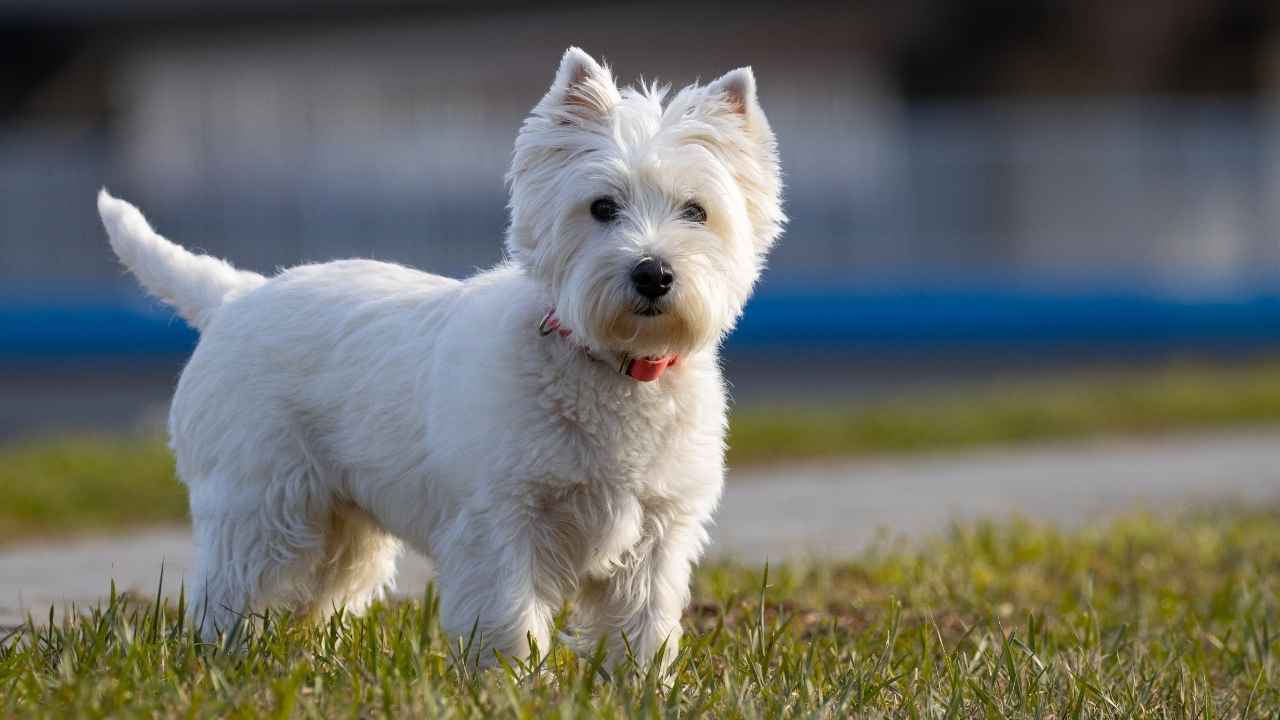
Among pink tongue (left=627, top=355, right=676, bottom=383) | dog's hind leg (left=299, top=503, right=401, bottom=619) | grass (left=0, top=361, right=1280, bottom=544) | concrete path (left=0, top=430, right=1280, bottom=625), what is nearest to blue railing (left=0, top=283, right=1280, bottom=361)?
grass (left=0, top=361, right=1280, bottom=544)

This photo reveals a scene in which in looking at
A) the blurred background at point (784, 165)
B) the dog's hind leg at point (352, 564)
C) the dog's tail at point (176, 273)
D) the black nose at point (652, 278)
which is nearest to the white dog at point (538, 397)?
the black nose at point (652, 278)

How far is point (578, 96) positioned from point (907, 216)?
41.1ft

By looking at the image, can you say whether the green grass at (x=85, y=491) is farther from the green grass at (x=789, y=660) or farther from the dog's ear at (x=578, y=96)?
the dog's ear at (x=578, y=96)

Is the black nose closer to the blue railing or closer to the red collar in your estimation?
the red collar

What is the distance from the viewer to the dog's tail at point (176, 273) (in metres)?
5.39

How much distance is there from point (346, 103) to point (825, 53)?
5.00 metres

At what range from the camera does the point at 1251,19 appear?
1966 cm

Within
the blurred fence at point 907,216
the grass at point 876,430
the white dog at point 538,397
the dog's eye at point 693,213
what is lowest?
the grass at point 876,430

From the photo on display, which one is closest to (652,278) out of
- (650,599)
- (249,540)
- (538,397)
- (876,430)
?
(538,397)

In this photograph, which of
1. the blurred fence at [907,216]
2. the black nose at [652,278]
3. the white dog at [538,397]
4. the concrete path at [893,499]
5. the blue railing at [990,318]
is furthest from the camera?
the blurred fence at [907,216]

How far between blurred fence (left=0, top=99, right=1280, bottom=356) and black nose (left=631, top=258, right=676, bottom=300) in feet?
37.3

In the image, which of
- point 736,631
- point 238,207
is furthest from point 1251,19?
point 736,631

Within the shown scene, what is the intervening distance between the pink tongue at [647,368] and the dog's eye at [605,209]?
1.21 feet

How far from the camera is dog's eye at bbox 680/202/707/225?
14.6 feet
